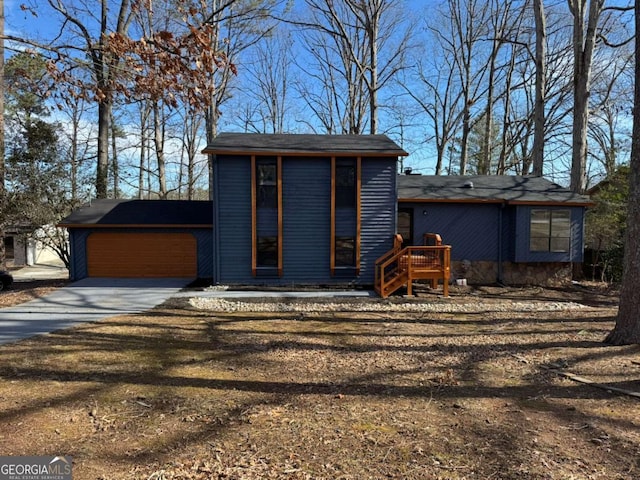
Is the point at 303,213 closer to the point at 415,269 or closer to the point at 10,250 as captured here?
the point at 415,269

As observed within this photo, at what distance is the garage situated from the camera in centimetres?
1337

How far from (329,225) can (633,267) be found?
24.9 ft

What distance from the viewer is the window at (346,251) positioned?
11852 millimetres

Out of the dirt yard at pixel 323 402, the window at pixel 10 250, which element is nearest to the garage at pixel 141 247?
the dirt yard at pixel 323 402

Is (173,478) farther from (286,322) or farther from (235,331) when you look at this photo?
(286,322)

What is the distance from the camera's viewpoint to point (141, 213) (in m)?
14.0

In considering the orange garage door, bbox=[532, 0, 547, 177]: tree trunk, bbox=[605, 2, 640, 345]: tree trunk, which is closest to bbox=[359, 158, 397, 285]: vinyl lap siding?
the orange garage door

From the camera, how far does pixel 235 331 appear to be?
659 centimetres

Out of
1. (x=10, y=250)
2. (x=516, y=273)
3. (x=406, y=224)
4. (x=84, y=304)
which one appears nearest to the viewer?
(x=84, y=304)

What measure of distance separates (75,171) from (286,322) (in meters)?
13.7

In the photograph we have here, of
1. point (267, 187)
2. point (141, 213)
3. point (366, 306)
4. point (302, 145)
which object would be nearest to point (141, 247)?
point (141, 213)

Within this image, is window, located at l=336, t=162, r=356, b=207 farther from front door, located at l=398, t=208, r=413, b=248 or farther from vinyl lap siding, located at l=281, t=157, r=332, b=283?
front door, located at l=398, t=208, r=413, b=248

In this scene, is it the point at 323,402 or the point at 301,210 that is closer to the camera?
the point at 323,402

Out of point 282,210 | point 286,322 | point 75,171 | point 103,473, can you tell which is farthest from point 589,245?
point 75,171
